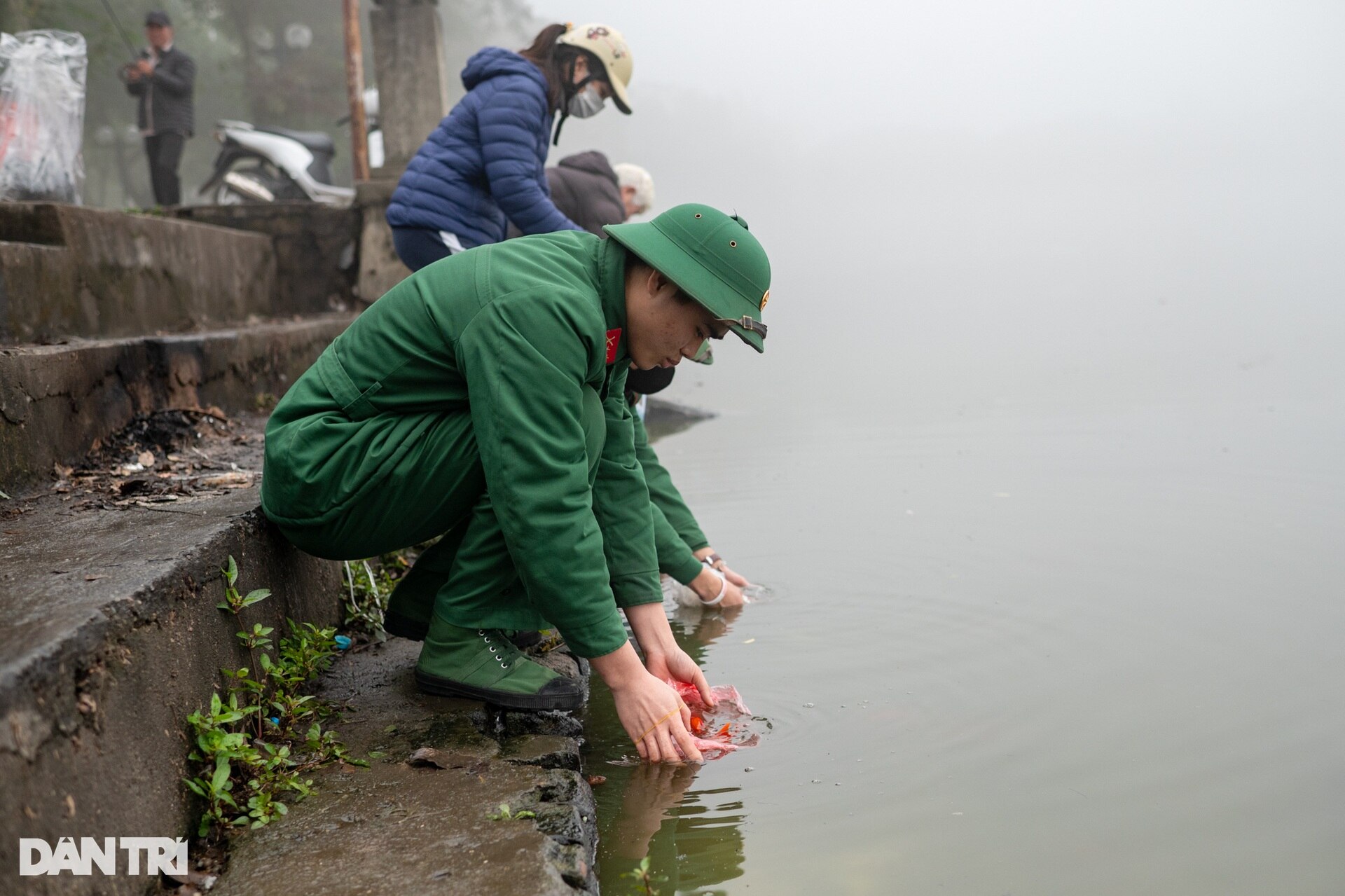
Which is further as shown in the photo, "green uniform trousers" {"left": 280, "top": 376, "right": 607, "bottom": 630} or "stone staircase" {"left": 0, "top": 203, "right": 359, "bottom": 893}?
"green uniform trousers" {"left": 280, "top": 376, "right": 607, "bottom": 630}

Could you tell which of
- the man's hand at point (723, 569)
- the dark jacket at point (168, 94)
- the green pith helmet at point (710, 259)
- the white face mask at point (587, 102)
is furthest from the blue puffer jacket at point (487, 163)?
the dark jacket at point (168, 94)

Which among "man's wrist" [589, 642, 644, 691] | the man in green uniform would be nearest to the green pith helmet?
the man in green uniform

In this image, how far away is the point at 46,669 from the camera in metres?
1.34

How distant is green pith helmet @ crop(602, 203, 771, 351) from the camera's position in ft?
6.46

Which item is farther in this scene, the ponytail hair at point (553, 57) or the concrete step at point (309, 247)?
the concrete step at point (309, 247)

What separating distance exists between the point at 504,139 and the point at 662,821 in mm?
2637

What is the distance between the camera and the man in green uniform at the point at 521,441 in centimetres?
193

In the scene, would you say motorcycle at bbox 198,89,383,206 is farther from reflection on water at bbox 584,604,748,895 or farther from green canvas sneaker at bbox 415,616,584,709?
reflection on water at bbox 584,604,748,895

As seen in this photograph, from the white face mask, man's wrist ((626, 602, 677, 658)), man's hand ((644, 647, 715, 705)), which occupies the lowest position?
man's hand ((644, 647, 715, 705))

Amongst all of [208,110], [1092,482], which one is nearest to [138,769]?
[1092,482]

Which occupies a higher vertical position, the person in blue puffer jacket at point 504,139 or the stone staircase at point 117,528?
the person in blue puffer jacket at point 504,139

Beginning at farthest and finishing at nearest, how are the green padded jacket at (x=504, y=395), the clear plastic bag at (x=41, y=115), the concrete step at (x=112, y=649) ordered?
the clear plastic bag at (x=41, y=115), the green padded jacket at (x=504, y=395), the concrete step at (x=112, y=649)

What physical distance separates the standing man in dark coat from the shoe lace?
7171 millimetres

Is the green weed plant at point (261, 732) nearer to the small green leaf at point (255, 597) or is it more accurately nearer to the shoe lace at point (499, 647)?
the small green leaf at point (255, 597)
